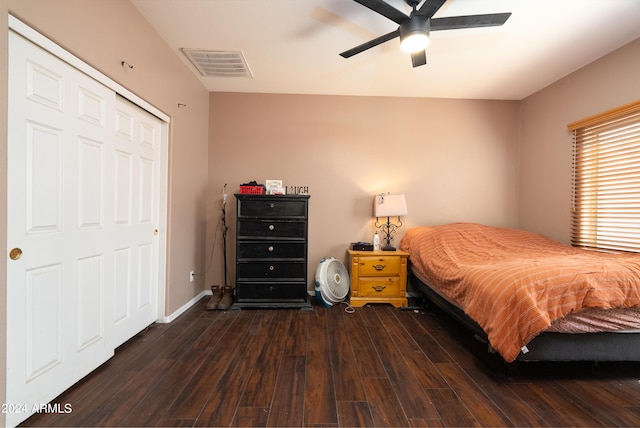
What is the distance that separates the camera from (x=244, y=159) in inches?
131

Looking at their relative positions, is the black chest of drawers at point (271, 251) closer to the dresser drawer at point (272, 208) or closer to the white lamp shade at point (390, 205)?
the dresser drawer at point (272, 208)

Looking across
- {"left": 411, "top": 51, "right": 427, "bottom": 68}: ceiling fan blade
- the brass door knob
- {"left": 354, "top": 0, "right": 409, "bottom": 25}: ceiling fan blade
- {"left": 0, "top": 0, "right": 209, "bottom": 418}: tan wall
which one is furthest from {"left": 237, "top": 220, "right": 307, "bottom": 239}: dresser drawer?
{"left": 354, "top": 0, "right": 409, "bottom": 25}: ceiling fan blade

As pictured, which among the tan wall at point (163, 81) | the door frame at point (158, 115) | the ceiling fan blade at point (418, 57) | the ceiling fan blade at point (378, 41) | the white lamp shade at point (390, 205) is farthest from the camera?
the white lamp shade at point (390, 205)

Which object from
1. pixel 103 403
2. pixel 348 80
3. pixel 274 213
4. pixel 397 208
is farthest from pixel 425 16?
pixel 103 403

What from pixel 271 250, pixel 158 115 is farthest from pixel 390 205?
pixel 158 115

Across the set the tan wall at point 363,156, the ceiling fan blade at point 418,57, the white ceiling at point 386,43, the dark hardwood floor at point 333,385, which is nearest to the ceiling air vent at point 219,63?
the white ceiling at point 386,43

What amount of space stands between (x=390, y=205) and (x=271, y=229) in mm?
1471

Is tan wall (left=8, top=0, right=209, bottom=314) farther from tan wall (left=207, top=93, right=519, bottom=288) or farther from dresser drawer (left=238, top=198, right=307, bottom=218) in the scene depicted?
dresser drawer (left=238, top=198, right=307, bottom=218)

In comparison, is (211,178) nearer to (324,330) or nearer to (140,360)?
(140,360)

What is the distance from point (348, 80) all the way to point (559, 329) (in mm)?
2907

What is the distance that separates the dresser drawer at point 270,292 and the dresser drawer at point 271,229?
544 millimetres

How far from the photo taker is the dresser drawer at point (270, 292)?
2818 mm

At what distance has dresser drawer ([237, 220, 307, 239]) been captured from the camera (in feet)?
9.25

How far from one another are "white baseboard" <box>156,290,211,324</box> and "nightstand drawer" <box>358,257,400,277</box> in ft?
6.48
